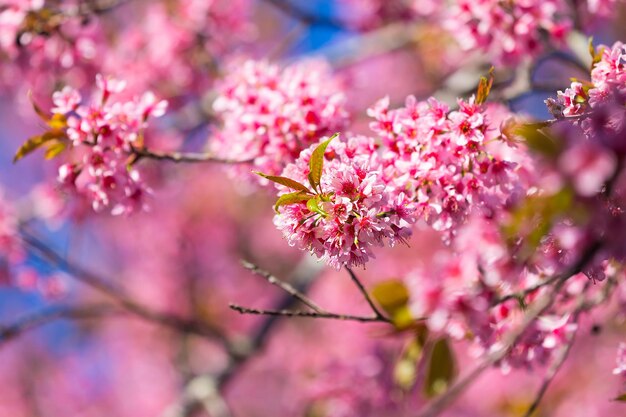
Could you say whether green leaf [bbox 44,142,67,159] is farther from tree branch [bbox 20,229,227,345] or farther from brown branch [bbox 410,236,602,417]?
brown branch [bbox 410,236,602,417]

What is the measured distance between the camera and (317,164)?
1697 mm

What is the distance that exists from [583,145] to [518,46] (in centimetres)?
160

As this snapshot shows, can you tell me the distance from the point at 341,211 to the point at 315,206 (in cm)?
8

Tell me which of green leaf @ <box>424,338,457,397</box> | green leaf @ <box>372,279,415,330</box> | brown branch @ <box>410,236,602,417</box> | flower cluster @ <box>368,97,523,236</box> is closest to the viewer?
brown branch @ <box>410,236,602,417</box>

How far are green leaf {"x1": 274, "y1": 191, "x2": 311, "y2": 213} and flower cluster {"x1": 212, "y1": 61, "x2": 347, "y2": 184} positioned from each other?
0.40 metres

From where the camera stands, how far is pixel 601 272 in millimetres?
1685

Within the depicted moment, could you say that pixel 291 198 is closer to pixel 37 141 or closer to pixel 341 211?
pixel 341 211

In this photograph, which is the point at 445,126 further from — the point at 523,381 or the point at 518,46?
the point at 523,381

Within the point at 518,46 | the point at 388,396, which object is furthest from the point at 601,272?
the point at 388,396

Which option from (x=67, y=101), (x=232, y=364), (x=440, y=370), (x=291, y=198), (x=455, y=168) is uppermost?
(x=67, y=101)

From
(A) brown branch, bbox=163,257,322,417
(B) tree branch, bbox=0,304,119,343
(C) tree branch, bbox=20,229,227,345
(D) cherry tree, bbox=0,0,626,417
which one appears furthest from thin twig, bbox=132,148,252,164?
(A) brown branch, bbox=163,257,322,417

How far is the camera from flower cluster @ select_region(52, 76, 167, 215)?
2.14m

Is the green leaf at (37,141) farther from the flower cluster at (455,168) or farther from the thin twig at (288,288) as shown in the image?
the flower cluster at (455,168)

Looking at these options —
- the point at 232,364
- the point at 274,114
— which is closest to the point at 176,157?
the point at 274,114
